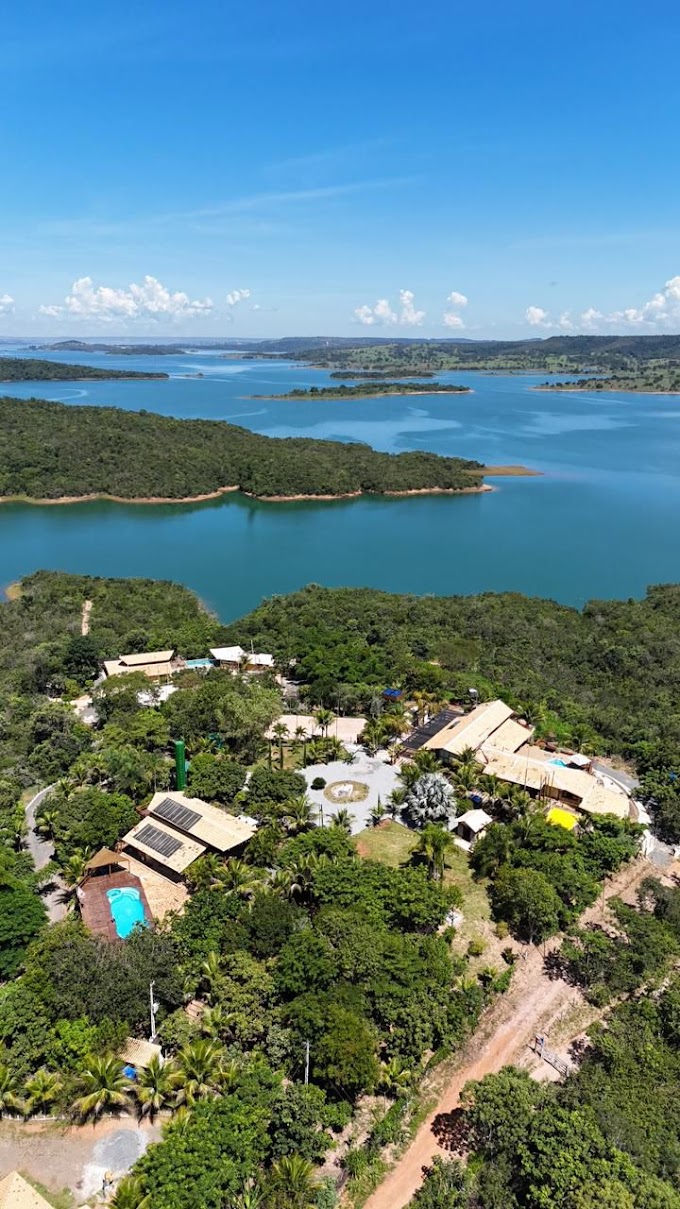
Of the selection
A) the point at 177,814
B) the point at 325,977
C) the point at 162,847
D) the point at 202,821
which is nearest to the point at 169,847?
the point at 162,847

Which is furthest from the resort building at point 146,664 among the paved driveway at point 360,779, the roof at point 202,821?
the roof at point 202,821

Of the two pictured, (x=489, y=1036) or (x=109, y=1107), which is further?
(x=489, y=1036)

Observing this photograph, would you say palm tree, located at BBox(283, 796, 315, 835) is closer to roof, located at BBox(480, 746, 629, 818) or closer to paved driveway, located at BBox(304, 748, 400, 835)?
paved driveway, located at BBox(304, 748, 400, 835)

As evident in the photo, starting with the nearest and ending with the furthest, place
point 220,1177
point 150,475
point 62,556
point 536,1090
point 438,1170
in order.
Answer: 1. point 220,1177
2. point 438,1170
3. point 536,1090
4. point 62,556
5. point 150,475

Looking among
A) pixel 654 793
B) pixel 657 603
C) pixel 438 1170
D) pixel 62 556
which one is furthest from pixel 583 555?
pixel 438 1170

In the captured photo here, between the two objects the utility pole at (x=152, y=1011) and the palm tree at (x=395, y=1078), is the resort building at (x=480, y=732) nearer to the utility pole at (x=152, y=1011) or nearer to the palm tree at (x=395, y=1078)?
the palm tree at (x=395, y=1078)

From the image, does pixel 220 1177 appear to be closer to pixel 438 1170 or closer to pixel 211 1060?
pixel 211 1060

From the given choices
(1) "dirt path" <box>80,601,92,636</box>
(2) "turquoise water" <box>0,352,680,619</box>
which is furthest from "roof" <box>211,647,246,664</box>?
(2) "turquoise water" <box>0,352,680,619</box>
